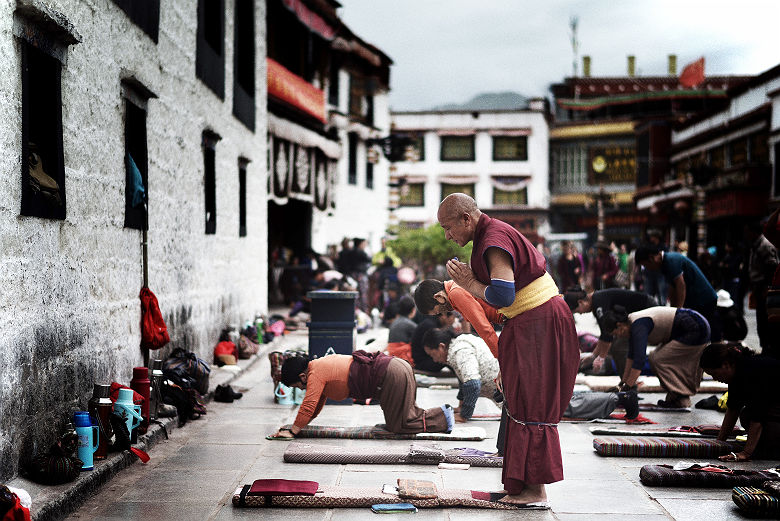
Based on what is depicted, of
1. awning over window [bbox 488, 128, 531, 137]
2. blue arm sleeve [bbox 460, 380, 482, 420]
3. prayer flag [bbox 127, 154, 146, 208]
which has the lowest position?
blue arm sleeve [bbox 460, 380, 482, 420]

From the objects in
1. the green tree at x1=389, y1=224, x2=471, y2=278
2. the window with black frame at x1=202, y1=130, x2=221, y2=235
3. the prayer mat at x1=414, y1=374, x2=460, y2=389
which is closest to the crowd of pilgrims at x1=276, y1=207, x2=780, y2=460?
the prayer mat at x1=414, y1=374, x2=460, y2=389

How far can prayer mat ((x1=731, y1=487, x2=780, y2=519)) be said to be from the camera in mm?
5098

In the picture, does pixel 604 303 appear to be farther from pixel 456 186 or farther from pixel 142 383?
pixel 456 186

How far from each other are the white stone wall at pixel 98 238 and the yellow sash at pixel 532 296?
2.99m

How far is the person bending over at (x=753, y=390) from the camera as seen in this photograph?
634 cm

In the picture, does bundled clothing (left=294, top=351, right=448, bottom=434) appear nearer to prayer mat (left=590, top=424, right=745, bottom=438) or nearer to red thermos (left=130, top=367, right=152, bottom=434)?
red thermos (left=130, top=367, right=152, bottom=434)

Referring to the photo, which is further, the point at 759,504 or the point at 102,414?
the point at 102,414

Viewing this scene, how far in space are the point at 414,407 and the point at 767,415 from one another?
2.78 metres

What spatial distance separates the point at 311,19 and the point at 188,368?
1414cm

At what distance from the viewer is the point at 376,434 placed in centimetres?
741

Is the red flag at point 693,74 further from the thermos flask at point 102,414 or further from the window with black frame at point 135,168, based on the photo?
the thermos flask at point 102,414

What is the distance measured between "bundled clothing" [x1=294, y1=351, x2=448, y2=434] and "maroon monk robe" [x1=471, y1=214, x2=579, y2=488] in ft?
6.83

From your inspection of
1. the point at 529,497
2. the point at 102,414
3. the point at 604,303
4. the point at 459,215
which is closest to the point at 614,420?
the point at 604,303

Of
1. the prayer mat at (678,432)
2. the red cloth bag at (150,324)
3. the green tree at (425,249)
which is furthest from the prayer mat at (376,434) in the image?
the green tree at (425,249)
